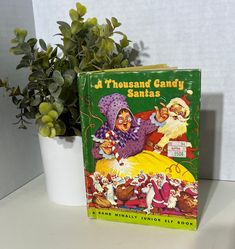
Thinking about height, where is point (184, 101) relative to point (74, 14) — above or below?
below

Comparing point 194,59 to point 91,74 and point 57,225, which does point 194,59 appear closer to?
point 91,74

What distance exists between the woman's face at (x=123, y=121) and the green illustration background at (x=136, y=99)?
0.01 meters

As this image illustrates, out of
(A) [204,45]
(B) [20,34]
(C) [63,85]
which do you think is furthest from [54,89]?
(A) [204,45]

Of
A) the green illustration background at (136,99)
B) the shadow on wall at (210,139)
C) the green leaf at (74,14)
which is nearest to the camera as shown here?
the green illustration background at (136,99)

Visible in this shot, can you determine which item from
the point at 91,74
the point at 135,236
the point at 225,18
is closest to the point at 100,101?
the point at 91,74

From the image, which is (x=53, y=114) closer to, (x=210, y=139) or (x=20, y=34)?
(x=20, y=34)

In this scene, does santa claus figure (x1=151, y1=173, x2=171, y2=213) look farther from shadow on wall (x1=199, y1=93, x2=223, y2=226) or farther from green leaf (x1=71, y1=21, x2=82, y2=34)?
green leaf (x1=71, y1=21, x2=82, y2=34)

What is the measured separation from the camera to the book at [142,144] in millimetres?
516

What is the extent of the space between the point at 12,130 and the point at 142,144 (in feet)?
1.07

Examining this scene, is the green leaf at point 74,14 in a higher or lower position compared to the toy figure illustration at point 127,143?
higher

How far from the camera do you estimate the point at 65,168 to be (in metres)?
0.63

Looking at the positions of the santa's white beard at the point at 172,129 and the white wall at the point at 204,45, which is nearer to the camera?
the santa's white beard at the point at 172,129

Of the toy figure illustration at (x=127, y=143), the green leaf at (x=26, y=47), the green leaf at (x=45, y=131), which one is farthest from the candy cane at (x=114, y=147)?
the green leaf at (x=26, y=47)

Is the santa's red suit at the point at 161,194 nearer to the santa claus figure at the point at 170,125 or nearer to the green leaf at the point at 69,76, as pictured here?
the santa claus figure at the point at 170,125
